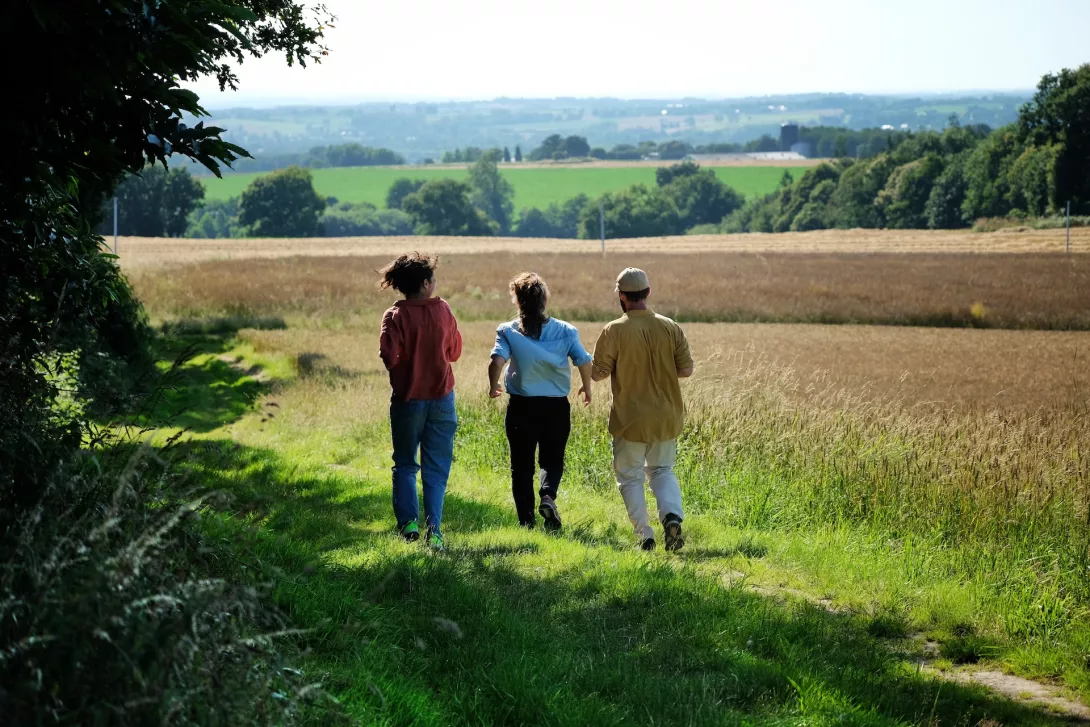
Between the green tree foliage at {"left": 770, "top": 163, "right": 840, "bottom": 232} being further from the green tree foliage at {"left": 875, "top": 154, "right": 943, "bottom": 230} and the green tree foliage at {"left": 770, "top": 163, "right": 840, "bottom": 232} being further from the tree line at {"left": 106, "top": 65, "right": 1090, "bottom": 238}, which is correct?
the green tree foliage at {"left": 875, "top": 154, "right": 943, "bottom": 230}

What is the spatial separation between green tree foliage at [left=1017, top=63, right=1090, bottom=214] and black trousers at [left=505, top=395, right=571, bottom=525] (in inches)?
3129

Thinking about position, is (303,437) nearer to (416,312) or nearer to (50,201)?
(416,312)

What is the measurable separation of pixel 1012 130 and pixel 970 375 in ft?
285

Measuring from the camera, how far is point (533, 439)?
28.4 ft

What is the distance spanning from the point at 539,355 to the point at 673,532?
1.64m

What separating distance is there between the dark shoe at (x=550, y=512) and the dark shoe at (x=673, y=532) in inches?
36.9

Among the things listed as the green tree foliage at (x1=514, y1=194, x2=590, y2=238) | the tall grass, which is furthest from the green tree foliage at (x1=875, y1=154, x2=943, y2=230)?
the tall grass

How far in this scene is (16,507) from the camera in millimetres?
3648

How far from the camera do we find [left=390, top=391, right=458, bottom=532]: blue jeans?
7.93 m

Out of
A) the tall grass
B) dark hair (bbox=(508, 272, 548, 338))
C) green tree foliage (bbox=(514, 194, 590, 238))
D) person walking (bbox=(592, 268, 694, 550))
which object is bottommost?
green tree foliage (bbox=(514, 194, 590, 238))

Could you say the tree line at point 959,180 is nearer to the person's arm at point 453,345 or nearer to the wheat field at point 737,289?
the wheat field at point 737,289

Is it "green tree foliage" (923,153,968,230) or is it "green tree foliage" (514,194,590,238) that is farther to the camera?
"green tree foliage" (514,194,590,238)

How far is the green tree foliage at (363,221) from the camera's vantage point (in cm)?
14088

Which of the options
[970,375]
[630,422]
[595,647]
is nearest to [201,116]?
[595,647]
